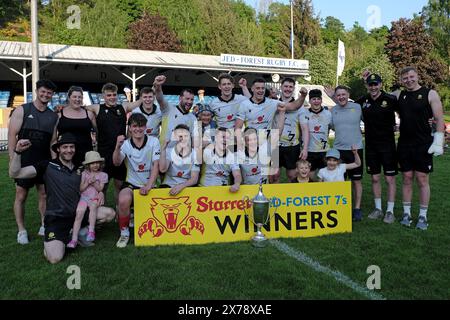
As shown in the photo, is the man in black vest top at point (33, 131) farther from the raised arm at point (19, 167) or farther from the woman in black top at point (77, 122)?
the raised arm at point (19, 167)

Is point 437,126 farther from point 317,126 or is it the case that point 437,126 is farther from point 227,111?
point 227,111

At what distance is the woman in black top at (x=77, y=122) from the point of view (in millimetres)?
5064

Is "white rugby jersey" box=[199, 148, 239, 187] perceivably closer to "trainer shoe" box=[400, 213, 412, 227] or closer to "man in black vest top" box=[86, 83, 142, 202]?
"man in black vest top" box=[86, 83, 142, 202]

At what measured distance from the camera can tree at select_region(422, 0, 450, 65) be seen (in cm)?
4462

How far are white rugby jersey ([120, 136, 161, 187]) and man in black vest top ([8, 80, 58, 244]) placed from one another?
918mm

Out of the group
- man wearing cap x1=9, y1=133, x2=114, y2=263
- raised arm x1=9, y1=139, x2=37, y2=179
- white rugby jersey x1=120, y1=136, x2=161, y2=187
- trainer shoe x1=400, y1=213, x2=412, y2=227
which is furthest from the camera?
trainer shoe x1=400, y1=213, x2=412, y2=227

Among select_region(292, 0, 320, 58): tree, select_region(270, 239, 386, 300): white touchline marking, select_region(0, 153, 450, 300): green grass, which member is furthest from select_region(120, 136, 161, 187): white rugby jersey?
select_region(292, 0, 320, 58): tree

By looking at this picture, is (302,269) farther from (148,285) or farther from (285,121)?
(285,121)

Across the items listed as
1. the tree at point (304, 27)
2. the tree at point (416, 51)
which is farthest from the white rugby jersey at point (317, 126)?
the tree at point (304, 27)

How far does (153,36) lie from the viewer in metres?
43.7

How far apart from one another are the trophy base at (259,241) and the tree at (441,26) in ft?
159

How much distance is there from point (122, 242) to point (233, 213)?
1.37 meters

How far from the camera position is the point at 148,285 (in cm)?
369
